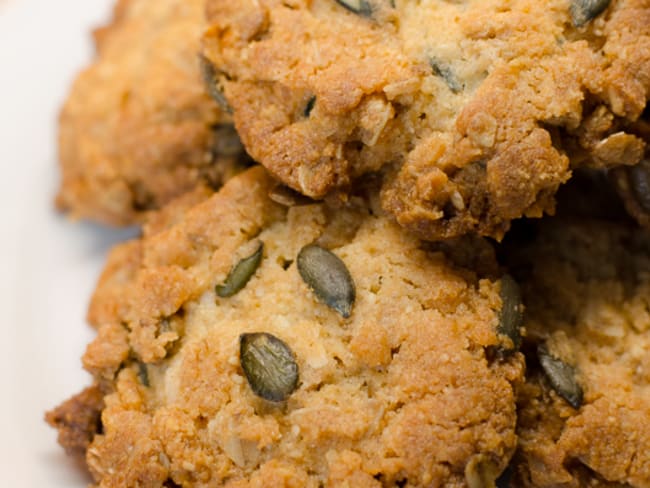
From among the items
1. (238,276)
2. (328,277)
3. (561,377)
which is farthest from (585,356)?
(238,276)

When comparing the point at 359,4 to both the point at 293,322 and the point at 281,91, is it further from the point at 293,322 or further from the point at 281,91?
the point at 293,322

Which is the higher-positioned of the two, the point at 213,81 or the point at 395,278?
the point at 213,81

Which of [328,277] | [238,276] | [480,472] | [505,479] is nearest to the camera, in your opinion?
[480,472]

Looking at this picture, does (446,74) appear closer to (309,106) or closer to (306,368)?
(309,106)

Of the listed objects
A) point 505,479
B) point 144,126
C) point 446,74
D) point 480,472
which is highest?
point 446,74

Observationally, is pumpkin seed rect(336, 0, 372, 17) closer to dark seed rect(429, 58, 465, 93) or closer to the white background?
dark seed rect(429, 58, 465, 93)

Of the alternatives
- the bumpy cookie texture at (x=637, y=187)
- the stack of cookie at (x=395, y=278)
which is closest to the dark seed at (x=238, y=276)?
the stack of cookie at (x=395, y=278)
